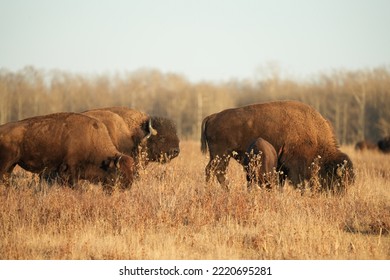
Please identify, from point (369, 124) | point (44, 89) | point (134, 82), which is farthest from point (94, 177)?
point (134, 82)

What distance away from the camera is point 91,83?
278 ft

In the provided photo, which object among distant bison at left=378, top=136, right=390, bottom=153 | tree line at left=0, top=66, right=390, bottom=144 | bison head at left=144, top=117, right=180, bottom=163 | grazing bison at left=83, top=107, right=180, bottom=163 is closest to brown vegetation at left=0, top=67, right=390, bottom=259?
grazing bison at left=83, top=107, right=180, bottom=163

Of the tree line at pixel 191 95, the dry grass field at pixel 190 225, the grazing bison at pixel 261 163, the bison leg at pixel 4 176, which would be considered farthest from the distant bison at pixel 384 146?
the bison leg at pixel 4 176

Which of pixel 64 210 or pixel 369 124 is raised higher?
pixel 64 210

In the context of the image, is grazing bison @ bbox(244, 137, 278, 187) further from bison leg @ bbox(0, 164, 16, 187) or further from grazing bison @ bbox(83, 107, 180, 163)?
bison leg @ bbox(0, 164, 16, 187)

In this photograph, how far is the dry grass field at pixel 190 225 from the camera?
7.03 meters

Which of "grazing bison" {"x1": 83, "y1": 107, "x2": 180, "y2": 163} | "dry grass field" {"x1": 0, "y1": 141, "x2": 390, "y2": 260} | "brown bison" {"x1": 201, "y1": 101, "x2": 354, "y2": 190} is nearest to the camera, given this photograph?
"dry grass field" {"x1": 0, "y1": 141, "x2": 390, "y2": 260}

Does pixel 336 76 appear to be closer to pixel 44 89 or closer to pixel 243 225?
pixel 44 89

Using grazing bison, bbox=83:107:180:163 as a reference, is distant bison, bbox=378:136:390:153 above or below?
below

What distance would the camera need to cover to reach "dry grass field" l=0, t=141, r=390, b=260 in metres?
7.03

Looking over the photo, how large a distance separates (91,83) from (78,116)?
74.7 meters

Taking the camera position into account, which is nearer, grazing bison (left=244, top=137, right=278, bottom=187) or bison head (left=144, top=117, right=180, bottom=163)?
grazing bison (left=244, top=137, right=278, bottom=187)

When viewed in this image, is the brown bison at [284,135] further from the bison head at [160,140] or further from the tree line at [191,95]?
the tree line at [191,95]

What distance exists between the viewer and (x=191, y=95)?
70.2 m
